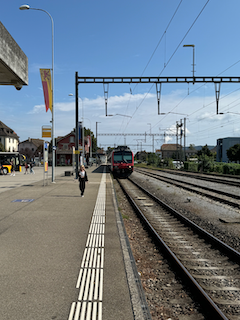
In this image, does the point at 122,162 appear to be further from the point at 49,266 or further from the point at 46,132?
the point at 49,266

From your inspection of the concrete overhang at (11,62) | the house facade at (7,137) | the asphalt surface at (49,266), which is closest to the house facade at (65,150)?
the house facade at (7,137)

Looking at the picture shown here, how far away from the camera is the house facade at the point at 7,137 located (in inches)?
3401

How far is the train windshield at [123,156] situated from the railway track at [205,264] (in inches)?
789

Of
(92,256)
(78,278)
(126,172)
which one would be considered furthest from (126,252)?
(126,172)

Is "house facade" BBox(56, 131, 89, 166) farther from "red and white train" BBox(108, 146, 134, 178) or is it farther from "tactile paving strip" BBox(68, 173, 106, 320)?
"tactile paving strip" BBox(68, 173, 106, 320)

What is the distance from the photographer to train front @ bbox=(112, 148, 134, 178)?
29.6 m

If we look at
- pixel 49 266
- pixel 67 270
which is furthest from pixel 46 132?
pixel 67 270

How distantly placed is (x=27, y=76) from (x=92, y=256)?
5.92m

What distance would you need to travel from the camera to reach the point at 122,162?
29.6 m

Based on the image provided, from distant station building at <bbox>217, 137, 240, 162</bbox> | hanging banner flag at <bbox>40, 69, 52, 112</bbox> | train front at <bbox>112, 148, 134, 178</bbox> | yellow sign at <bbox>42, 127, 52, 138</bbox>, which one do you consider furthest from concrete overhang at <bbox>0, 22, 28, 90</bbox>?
distant station building at <bbox>217, 137, 240, 162</bbox>

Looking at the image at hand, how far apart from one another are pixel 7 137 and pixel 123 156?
6753 centimetres

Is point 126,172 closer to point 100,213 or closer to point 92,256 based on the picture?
point 100,213

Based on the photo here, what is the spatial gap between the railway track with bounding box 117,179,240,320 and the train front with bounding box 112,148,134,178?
19982 mm

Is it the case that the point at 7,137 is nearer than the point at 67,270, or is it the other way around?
the point at 67,270
